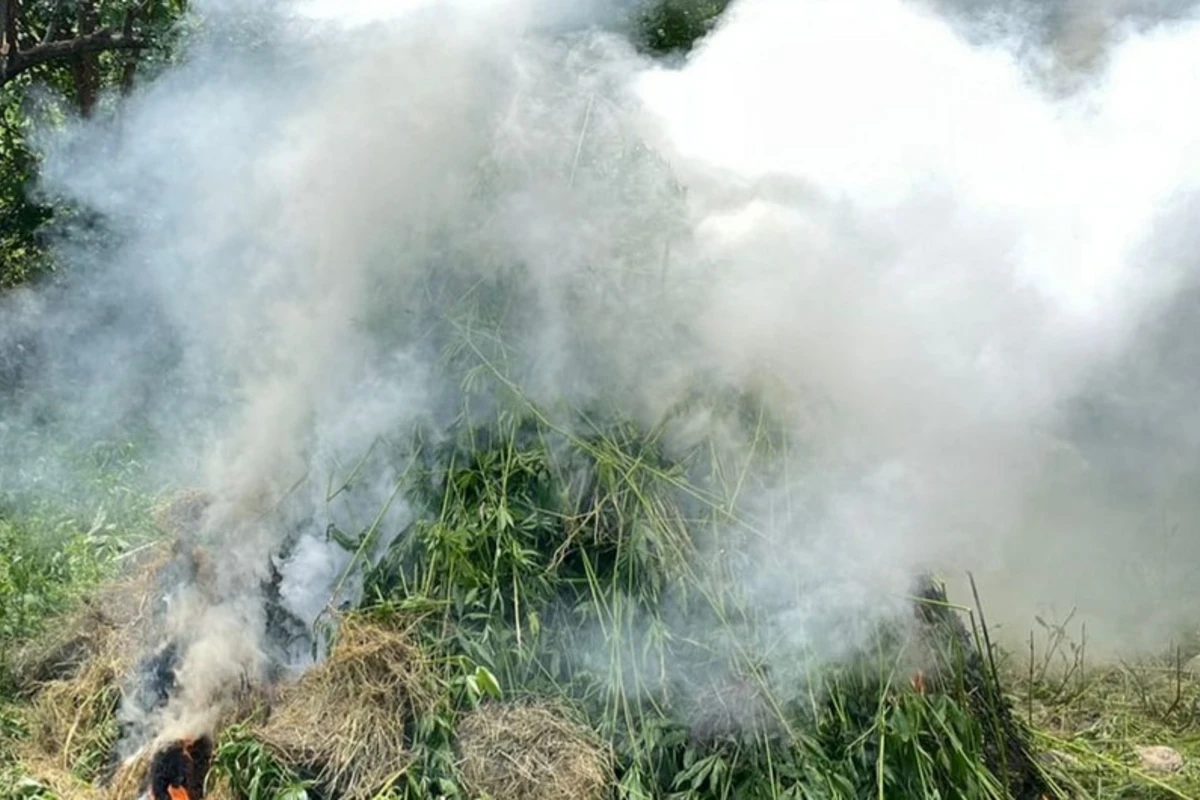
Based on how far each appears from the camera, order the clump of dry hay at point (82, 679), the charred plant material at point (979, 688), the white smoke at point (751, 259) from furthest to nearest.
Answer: the white smoke at point (751, 259) < the clump of dry hay at point (82, 679) < the charred plant material at point (979, 688)

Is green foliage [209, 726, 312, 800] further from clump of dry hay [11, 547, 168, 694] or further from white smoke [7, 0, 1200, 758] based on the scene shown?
clump of dry hay [11, 547, 168, 694]

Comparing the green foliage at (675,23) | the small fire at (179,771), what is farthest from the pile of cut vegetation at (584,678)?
the green foliage at (675,23)

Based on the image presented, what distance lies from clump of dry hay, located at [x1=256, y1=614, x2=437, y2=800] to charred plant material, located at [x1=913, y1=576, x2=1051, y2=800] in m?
1.60

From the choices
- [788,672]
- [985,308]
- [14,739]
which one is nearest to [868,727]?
[788,672]

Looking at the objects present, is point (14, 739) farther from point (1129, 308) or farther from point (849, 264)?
point (1129, 308)

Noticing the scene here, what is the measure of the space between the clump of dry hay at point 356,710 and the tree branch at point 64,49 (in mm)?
6411

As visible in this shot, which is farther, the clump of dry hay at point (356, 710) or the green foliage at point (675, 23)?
the green foliage at point (675, 23)

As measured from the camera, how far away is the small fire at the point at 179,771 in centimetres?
352

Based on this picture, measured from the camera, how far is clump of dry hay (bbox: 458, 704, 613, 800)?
325 centimetres

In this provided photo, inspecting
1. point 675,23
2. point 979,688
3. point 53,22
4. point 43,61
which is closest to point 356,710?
point 979,688

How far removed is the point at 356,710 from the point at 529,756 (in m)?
0.54

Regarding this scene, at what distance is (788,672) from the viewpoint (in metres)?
3.48

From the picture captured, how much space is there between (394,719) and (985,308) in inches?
103

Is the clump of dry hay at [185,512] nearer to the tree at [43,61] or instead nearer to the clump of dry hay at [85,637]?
the clump of dry hay at [85,637]
